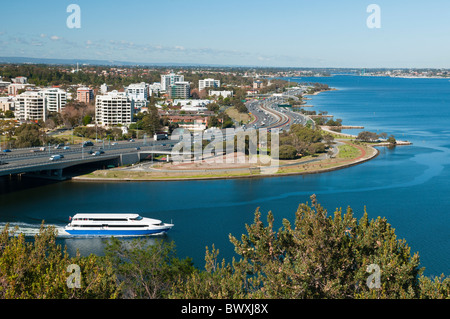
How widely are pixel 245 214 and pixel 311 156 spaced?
760 centimetres

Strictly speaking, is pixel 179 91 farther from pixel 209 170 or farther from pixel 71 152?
pixel 209 170

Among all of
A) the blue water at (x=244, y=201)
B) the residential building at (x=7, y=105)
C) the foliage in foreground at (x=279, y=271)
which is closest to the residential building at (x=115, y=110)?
the residential building at (x=7, y=105)

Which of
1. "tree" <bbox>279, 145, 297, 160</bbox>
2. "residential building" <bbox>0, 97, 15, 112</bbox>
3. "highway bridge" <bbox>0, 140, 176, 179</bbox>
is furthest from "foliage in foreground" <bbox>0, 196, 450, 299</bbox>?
"residential building" <bbox>0, 97, 15, 112</bbox>

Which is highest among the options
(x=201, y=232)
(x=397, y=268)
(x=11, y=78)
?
(x=11, y=78)

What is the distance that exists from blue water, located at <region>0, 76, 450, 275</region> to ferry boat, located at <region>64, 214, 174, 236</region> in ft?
0.89

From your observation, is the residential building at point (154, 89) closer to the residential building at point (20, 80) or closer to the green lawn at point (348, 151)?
the residential building at point (20, 80)

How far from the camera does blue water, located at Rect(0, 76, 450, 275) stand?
905 centimetres

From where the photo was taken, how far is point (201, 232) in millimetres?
9328

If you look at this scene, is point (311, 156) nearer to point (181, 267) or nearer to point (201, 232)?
point (201, 232)
